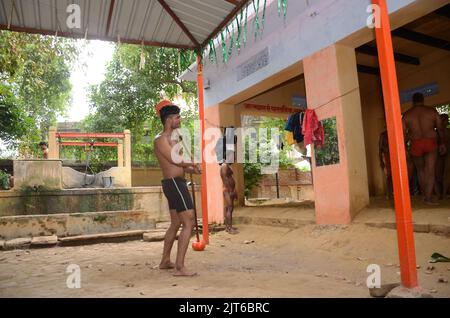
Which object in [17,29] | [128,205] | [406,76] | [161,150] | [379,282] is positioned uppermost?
[406,76]

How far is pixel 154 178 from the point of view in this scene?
52.3 ft

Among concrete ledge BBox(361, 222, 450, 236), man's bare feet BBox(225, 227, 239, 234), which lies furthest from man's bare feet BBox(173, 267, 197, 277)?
man's bare feet BBox(225, 227, 239, 234)

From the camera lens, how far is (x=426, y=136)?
239 inches

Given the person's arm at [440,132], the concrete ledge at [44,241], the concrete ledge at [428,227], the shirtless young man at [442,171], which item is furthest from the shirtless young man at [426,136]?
the concrete ledge at [44,241]

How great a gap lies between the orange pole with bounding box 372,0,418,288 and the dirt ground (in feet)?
1.39

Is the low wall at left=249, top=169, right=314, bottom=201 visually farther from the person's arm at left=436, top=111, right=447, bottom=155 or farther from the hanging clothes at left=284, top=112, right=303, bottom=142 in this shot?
the person's arm at left=436, top=111, right=447, bottom=155

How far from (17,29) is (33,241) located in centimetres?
410

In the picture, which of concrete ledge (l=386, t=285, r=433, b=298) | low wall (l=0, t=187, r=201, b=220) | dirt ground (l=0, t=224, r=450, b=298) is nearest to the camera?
concrete ledge (l=386, t=285, r=433, b=298)

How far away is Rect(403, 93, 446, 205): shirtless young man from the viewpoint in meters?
5.95

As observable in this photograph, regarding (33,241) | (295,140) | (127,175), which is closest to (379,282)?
(295,140)

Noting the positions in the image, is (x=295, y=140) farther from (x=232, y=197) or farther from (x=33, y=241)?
(x=33, y=241)

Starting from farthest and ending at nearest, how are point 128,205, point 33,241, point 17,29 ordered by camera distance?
point 128,205
point 33,241
point 17,29

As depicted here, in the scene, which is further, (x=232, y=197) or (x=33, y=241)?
(x=232, y=197)
